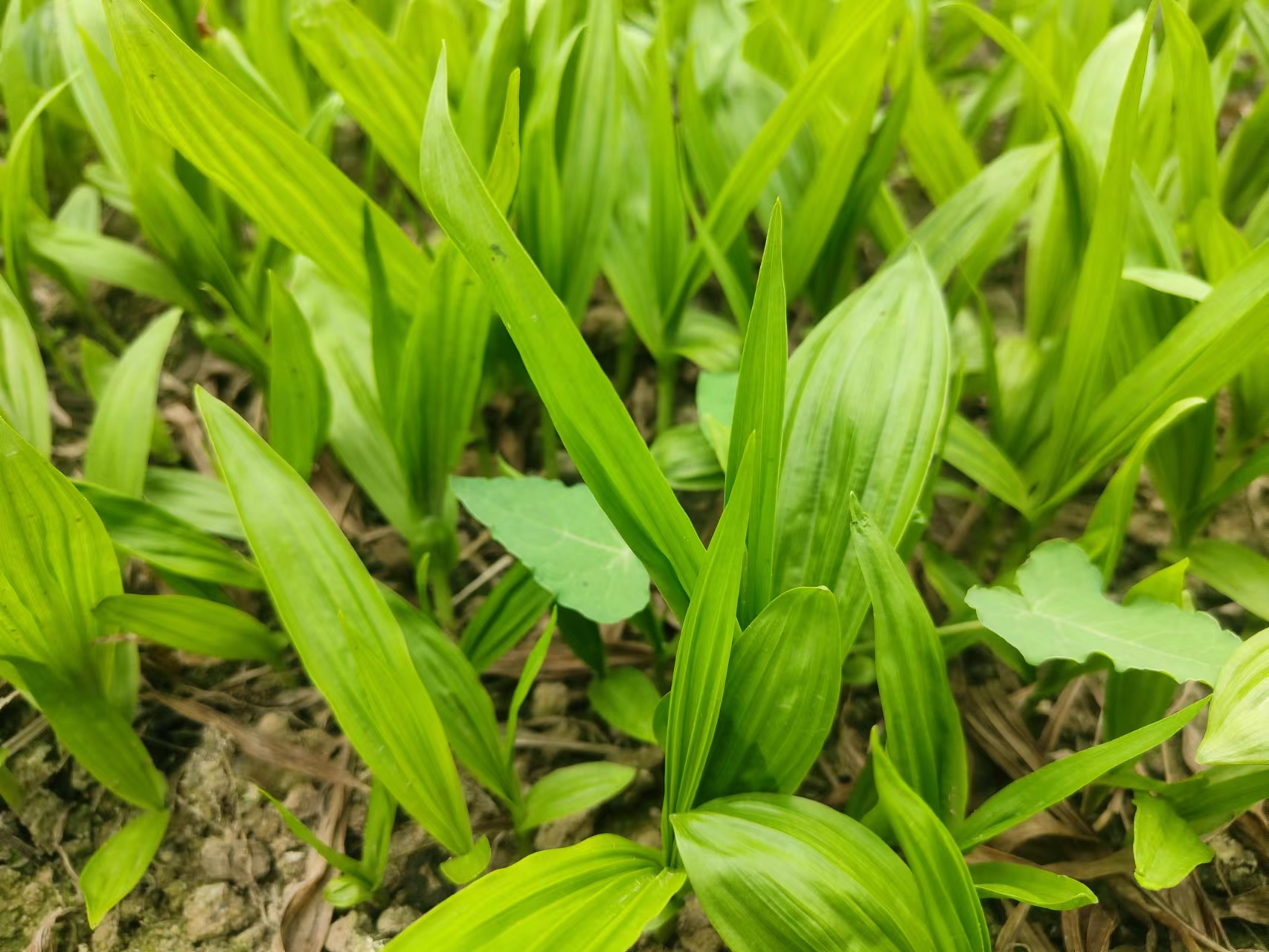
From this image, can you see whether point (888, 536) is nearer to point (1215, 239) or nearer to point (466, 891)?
point (466, 891)

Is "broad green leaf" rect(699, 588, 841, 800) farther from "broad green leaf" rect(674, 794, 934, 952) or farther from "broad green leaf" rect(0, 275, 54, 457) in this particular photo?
"broad green leaf" rect(0, 275, 54, 457)

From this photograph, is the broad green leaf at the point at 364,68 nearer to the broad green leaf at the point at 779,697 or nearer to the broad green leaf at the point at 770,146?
the broad green leaf at the point at 770,146

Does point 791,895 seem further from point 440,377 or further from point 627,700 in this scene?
point 440,377

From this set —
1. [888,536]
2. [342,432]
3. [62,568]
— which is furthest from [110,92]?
[888,536]

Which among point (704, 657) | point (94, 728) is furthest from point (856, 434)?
point (94, 728)

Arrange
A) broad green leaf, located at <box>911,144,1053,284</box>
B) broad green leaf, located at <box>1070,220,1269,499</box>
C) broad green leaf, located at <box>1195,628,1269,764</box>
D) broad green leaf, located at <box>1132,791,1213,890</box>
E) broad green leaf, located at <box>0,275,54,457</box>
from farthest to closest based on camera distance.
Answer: broad green leaf, located at <box>911,144,1053,284</box>, broad green leaf, located at <box>0,275,54,457</box>, broad green leaf, located at <box>1070,220,1269,499</box>, broad green leaf, located at <box>1132,791,1213,890</box>, broad green leaf, located at <box>1195,628,1269,764</box>

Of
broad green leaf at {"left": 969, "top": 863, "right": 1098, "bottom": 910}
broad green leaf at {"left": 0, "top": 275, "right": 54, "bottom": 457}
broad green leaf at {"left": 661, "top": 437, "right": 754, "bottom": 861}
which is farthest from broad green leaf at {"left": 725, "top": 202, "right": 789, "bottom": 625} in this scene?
broad green leaf at {"left": 0, "top": 275, "right": 54, "bottom": 457}
